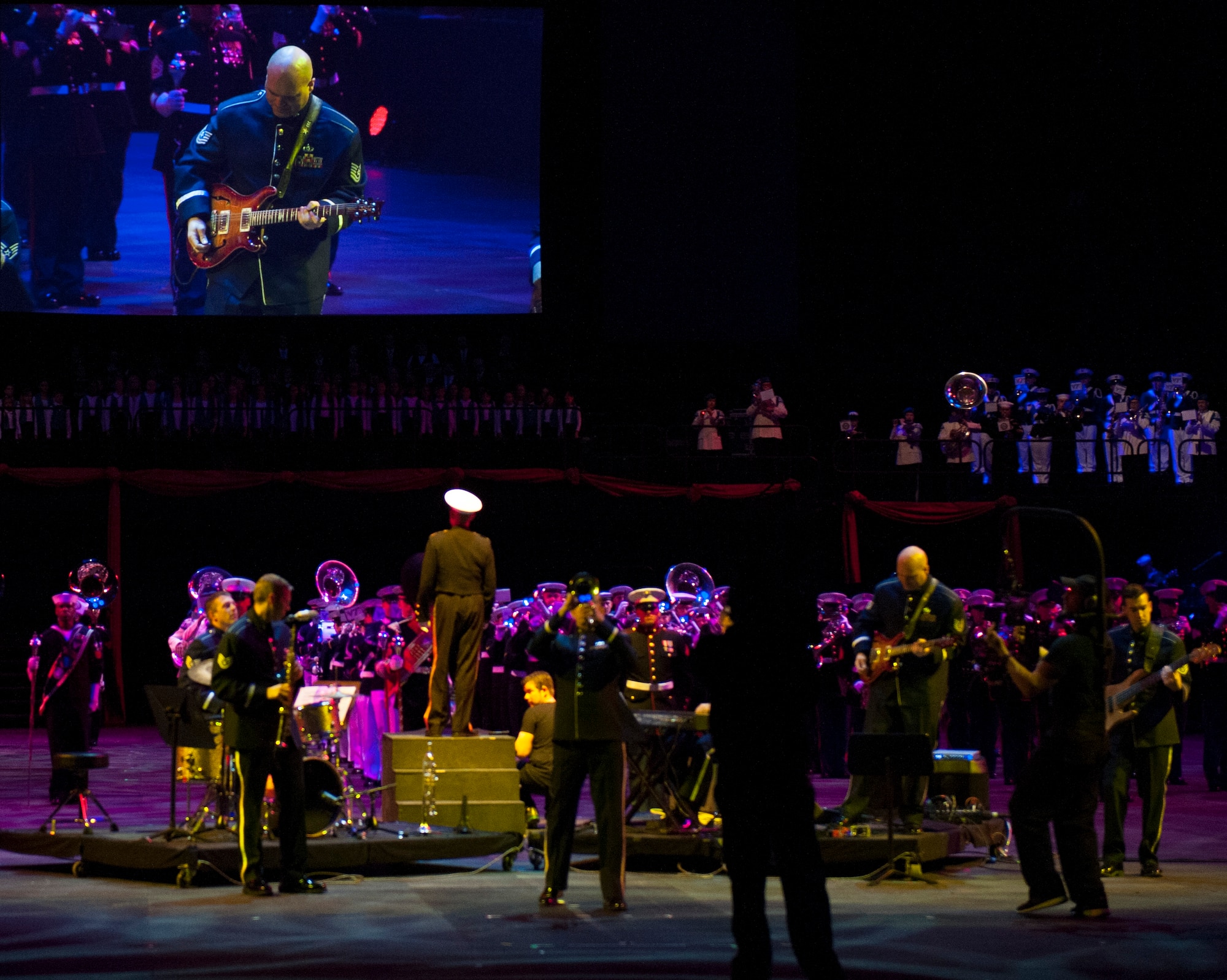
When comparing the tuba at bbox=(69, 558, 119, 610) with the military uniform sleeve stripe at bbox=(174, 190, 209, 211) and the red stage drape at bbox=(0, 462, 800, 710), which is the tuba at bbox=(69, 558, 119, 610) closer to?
the red stage drape at bbox=(0, 462, 800, 710)

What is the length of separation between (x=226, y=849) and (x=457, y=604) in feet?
7.22

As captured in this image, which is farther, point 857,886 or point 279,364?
point 279,364

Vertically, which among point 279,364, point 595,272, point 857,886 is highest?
point 595,272

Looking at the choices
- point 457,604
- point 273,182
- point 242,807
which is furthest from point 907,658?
point 273,182

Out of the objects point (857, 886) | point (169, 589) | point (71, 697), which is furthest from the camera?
point (169, 589)

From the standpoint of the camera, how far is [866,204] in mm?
28250

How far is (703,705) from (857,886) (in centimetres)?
137

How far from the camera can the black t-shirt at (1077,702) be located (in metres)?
8.34

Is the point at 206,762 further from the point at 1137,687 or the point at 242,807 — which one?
the point at 1137,687

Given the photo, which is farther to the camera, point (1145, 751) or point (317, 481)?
point (317, 481)

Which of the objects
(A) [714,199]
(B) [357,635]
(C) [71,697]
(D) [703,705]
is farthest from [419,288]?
(D) [703,705]

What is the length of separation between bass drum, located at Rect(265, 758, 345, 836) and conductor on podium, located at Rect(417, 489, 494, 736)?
3.28ft

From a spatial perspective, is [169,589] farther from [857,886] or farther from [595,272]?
[857,886]

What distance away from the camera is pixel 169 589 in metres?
24.8
